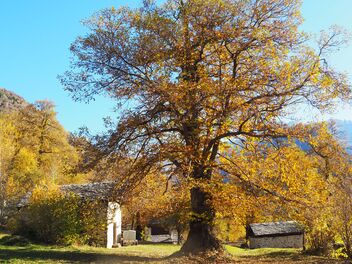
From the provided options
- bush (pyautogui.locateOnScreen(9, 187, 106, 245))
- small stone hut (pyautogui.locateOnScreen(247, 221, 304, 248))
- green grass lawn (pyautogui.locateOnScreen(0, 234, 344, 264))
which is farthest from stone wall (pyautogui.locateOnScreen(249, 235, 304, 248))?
bush (pyautogui.locateOnScreen(9, 187, 106, 245))

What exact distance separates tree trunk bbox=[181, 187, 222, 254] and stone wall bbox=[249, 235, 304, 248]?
25.2 meters

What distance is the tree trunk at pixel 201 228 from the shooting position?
1791 centimetres

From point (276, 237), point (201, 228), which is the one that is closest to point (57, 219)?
point (201, 228)

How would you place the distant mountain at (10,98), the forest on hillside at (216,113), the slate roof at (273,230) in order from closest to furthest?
1. the forest on hillside at (216,113)
2. the slate roof at (273,230)
3. the distant mountain at (10,98)

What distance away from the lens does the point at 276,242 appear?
41.9m

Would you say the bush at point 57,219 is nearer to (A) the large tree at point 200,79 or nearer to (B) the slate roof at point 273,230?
(A) the large tree at point 200,79

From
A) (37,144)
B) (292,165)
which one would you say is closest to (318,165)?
(292,165)

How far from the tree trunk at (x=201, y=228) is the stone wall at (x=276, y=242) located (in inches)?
990

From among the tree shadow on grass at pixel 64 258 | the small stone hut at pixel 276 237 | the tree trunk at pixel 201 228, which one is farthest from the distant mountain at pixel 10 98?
the tree trunk at pixel 201 228

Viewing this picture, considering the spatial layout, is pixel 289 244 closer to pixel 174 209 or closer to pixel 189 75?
pixel 174 209

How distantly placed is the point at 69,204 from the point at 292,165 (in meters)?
14.4

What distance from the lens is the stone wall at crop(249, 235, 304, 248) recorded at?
41625mm

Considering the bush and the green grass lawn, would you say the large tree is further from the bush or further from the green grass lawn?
the bush

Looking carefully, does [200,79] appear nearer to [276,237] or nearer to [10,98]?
[276,237]
